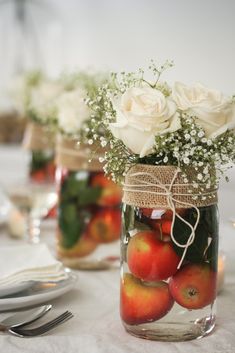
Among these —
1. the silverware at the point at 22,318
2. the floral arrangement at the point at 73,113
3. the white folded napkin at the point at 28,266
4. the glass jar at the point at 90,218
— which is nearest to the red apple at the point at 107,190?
the glass jar at the point at 90,218

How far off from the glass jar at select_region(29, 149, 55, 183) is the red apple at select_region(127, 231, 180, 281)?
50.4 inches

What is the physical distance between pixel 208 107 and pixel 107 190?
630mm

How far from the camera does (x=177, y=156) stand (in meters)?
0.93

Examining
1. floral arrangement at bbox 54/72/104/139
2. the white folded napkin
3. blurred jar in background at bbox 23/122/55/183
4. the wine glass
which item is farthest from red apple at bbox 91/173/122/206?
blurred jar in background at bbox 23/122/55/183

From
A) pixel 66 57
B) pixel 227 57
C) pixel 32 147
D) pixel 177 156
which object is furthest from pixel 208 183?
pixel 66 57

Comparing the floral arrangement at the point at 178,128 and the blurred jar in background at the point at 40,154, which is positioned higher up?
the floral arrangement at the point at 178,128

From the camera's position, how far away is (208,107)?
0.93 m

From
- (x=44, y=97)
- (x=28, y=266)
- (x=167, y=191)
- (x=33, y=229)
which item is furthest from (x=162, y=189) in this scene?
(x=44, y=97)

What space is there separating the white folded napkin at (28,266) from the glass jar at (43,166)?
2.85ft

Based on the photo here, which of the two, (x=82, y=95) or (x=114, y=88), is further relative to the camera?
(x=82, y=95)

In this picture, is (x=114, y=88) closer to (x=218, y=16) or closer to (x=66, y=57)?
(x=218, y=16)

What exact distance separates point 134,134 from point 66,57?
4028mm

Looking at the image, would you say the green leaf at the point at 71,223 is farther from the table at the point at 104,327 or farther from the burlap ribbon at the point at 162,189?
the burlap ribbon at the point at 162,189

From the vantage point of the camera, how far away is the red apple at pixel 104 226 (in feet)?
5.03
